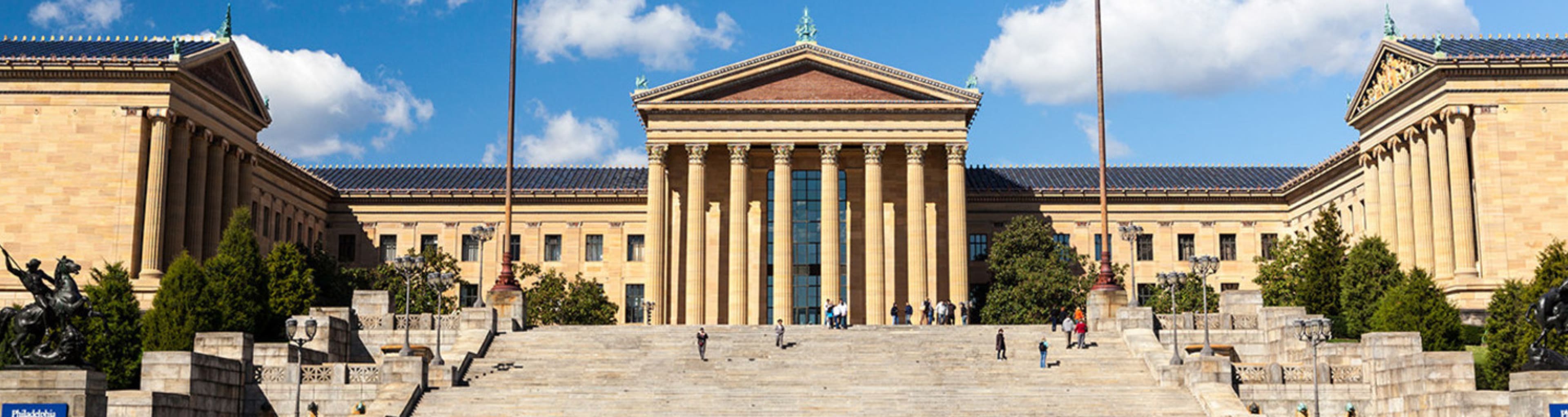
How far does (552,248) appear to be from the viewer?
88312 mm

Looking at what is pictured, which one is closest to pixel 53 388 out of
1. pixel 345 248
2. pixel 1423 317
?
pixel 1423 317

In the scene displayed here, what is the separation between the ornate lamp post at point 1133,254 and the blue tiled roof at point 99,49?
124ft

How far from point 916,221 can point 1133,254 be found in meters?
12.0

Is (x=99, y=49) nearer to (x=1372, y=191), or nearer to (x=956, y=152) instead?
(x=956, y=152)

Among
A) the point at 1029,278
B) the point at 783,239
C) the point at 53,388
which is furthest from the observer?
the point at 1029,278

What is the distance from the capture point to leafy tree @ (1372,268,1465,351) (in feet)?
159

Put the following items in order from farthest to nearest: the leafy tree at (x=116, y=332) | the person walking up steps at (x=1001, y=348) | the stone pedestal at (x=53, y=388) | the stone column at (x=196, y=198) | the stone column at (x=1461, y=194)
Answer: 1. the stone column at (x=196, y=198)
2. the stone column at (x=1461, y=194)
3. the person walking up steps at (x=1001, y=348)
4. the leafy tree at (x=116, y=332)
5. the stone pedestal at (x=53, y=388)

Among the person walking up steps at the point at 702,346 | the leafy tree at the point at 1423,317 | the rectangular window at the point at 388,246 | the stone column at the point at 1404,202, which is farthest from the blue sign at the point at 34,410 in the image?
the rectangular window at the point at 388,246

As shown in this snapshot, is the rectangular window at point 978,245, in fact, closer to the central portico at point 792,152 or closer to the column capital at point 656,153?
the central portico at point 792,152

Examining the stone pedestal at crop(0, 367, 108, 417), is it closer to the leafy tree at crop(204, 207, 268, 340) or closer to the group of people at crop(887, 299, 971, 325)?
the leafy tree at crop(204, 207, 268, 340)

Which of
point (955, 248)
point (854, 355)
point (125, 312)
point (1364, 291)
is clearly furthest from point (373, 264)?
point (1364, 291)

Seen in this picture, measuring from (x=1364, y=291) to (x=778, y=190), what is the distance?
Answer: 2783 centimetres

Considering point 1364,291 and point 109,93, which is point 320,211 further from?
point 1364,291

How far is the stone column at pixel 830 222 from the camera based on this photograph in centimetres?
7294
